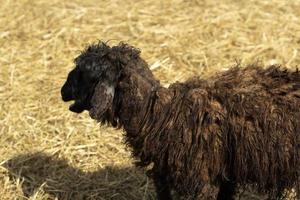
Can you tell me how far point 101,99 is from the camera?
185 inches

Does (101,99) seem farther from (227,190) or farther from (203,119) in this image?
(227,190)

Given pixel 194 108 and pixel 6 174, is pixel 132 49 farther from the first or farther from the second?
pixel 6 174

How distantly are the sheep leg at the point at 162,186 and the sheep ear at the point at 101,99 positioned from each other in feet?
2.48

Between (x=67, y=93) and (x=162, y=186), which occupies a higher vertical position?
(x=67, y=93)

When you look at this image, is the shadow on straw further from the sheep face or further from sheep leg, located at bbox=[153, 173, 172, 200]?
the sheep face

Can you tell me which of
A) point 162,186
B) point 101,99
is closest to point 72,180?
point 162,186

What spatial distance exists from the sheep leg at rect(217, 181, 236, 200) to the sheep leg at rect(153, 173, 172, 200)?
1.55 feet

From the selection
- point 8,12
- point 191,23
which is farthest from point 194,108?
point 8,12

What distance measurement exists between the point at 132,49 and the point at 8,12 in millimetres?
5362

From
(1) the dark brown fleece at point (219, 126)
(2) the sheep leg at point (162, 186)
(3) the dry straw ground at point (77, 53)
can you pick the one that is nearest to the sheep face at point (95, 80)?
(1) the dark brown fleece at point (219, 126)

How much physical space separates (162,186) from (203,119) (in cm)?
88

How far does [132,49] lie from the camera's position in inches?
189

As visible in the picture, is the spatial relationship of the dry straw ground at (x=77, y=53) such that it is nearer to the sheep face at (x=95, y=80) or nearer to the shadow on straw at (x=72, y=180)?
the shadow on straw at (x=72, y=180)

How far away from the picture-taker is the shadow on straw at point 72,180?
5.92 meters
